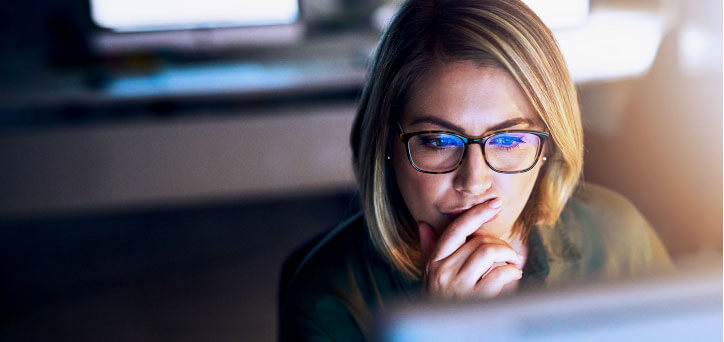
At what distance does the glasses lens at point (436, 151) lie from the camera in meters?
0.54

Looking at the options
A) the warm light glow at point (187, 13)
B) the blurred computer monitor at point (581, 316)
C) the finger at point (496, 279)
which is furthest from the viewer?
the warm light glow at point (187, 13)

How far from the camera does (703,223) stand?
101 cm

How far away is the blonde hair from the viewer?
537mm

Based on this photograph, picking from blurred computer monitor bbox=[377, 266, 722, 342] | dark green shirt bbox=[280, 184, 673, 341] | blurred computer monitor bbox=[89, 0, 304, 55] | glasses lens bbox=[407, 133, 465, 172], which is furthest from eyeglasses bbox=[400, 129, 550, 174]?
blurred computer monitor bbox=[89, 0, 304, 55]

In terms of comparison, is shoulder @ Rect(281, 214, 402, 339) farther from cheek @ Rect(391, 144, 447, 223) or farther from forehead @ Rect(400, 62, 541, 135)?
forehead @ Rect(400, 62, 541, 135)

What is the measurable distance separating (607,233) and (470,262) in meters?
0.26

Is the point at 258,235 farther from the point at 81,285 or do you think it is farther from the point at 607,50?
the point at 607,50

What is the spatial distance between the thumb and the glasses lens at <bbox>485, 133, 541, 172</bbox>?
0.30ft

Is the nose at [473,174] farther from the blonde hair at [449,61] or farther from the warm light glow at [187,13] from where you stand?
the warm light glow at [187,13]

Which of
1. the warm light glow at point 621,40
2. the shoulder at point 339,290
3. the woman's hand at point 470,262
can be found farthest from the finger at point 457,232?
the warm light glow at point 621,40

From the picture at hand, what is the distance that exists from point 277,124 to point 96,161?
0.61 meters

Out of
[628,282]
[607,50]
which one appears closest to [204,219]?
[607,50]

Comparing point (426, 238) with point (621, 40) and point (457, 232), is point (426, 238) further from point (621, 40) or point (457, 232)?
point (621, 40)

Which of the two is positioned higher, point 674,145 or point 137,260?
point 674,145
